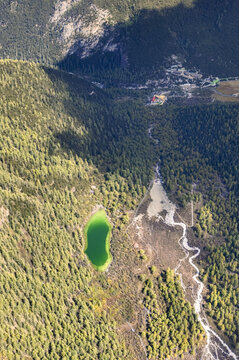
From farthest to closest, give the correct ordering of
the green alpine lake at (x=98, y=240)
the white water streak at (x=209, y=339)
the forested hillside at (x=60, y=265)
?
1. the green alpine lake at (x=98, y=240)
2. the white water streak at (x=209, y=339)
3. the forested hillside at (x=60, y=265)

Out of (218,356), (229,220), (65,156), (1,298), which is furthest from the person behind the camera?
(65,156)

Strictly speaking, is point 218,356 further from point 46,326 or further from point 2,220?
point 2,220

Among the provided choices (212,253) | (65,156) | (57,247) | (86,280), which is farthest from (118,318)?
(65,156)

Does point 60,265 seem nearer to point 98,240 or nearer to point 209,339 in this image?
point 98,240

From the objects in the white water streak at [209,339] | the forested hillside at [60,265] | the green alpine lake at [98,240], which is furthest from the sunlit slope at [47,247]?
the white water streak at [209,339]

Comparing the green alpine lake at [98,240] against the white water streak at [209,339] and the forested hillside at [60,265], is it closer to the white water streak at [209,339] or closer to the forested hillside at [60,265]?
the forested hillside at [60,265]

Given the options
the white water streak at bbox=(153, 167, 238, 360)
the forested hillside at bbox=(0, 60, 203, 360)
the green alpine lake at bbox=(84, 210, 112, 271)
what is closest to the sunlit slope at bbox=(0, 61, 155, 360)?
the forested hillside at bbox=(0, 60, 203, 360)

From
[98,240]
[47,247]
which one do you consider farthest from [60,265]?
[98,240]

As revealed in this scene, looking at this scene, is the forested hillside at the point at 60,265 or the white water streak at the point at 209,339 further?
the white water streak at the point at 209,339
